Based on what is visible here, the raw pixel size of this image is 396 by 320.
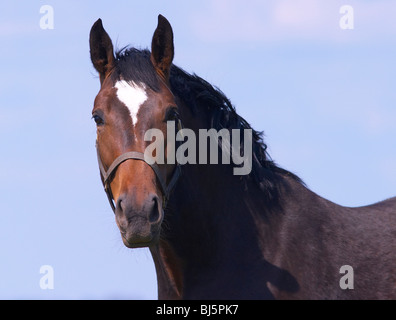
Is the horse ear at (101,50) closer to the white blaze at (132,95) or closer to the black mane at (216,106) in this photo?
the black mane at (216,106)

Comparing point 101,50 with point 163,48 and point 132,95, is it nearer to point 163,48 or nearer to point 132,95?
point 163,48

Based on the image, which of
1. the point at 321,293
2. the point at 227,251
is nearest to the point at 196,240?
the point at 227,251

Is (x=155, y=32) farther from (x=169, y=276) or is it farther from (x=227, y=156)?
(x=169, y=276)

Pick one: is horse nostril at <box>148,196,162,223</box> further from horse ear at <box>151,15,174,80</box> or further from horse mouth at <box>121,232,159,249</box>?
horse ear at <box>151,15,174,80</box>

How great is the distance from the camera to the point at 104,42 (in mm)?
6938

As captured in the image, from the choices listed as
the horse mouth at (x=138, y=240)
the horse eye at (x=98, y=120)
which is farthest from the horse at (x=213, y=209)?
the horse mouth at (x=138, y=240)

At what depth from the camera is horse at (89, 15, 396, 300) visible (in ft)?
20.8

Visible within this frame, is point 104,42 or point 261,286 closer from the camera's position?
point 261,286

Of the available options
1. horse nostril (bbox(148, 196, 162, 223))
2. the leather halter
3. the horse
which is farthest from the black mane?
horse nostril (bbox(148, 196, 162, 223))

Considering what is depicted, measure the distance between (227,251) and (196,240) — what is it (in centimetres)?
32

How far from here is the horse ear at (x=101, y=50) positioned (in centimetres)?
690

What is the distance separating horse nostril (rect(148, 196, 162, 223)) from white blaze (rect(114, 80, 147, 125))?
78cm

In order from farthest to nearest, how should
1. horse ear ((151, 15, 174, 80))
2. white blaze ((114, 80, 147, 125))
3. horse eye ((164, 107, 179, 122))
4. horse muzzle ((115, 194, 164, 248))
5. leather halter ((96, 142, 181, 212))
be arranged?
1. horse ear ((151, 15, 174, 80))
2. horse eye ((164, 107, 179, 122))
3. white blaze ((114, 80, 147, 125))
4. leather halter ((96, 142, 181, 212))
5. horse muzzle ((115, 194, 164, 248))
